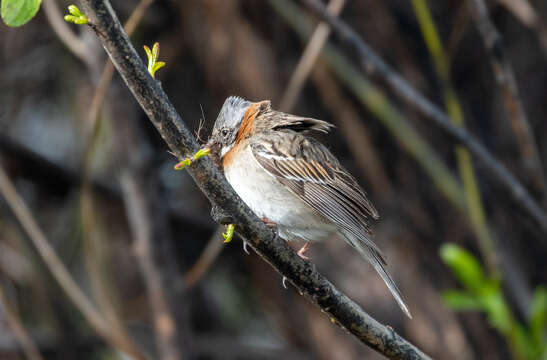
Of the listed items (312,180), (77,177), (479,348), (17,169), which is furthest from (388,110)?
(17,169)

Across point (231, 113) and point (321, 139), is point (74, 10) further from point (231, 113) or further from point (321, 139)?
point (321, 139)

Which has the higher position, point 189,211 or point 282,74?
point 282,74

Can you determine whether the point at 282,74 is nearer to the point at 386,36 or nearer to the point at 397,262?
the point at 386,36

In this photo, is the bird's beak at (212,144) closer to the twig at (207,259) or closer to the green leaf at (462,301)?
the green leaf at (462,301)

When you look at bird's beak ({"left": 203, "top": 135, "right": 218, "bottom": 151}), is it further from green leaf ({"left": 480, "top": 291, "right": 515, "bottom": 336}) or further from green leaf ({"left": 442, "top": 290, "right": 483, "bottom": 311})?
green leaf ({"left": 480, "top": 291, "right": 515, "bottom": 336})

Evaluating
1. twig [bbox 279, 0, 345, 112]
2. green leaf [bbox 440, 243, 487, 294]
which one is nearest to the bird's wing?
green leaf [bbox 440, 243, 487, 294]

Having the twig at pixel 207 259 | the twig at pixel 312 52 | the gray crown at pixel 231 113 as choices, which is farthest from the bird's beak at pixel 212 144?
the twig at pixel 207 259

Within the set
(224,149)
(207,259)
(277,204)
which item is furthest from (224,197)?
(207,259)
